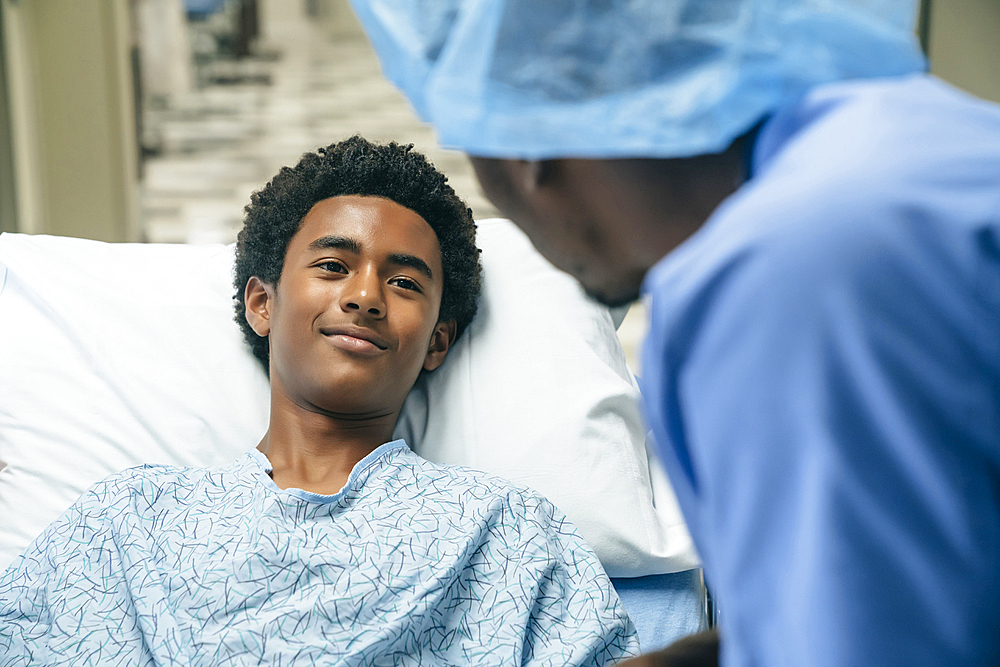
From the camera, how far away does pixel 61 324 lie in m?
1.62

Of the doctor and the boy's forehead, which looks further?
the boy's forehead

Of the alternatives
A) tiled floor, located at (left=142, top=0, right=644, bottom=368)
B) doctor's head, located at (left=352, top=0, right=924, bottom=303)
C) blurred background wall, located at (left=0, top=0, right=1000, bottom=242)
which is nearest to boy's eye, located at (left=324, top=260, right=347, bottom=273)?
blurred background wall, located at (left=0, top=0, right=1000, bottom=242)

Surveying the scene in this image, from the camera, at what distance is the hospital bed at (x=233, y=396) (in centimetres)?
145

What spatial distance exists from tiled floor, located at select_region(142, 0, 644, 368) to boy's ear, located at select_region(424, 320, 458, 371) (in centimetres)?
153

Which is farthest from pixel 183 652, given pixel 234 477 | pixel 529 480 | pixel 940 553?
pixel 940 553

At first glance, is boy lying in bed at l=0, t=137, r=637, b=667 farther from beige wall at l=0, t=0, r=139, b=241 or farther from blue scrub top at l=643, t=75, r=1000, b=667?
beige wall at l=0, t=0, r=139, b=241

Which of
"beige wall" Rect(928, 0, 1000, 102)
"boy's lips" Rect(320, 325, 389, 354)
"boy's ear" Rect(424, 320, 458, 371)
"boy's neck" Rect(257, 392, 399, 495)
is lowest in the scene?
"boy's neck" Rect(257, 392, 399, 495)

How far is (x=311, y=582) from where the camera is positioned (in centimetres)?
113

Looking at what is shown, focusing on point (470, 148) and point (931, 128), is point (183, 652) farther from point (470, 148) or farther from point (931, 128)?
point (931, 128)

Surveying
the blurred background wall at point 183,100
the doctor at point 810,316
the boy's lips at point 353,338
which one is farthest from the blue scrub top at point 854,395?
the blurred background wall at point 183,100

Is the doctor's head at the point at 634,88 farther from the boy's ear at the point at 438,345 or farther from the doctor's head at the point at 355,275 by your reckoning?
the boy's ear at the point at 438,345

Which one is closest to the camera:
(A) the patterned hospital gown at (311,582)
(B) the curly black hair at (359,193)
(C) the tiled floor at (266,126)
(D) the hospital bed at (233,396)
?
(A) the patterned hospital gown at (311,582)

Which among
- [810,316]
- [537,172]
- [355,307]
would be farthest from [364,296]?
[810,316]

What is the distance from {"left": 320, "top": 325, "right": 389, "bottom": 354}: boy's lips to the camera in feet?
4.42
